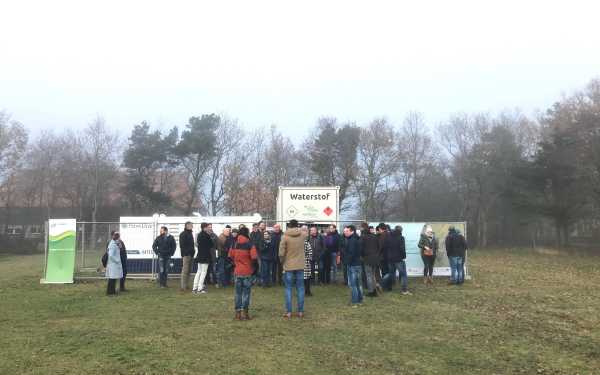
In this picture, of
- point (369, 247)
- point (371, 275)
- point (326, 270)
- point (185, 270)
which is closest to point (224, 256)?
point (185, 270)

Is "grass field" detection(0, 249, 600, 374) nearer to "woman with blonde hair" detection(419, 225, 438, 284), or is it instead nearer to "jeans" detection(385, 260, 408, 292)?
"jeans" detection(385, 260, 408, 292)

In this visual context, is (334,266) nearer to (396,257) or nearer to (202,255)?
(396,257)

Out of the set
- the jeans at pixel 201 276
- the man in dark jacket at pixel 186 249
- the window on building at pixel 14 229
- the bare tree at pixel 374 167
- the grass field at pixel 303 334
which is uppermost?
the bare tree at pixel 374 167

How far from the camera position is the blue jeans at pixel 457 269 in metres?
14.2

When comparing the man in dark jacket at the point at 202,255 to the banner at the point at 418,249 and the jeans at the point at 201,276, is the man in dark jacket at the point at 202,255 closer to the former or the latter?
the jeans at the point at 201,276

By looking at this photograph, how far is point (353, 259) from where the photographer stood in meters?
10.3

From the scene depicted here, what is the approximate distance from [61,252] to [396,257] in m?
10.3

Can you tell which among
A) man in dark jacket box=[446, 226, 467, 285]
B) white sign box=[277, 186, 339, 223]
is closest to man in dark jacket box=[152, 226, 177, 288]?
white sign box=[277, 186, 339, 223]

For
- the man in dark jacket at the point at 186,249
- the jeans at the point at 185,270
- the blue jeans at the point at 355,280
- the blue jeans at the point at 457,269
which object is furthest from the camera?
the blue jeans at the point at 457,269

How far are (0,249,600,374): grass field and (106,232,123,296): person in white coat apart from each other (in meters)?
0.43

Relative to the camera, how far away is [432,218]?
5306 cm


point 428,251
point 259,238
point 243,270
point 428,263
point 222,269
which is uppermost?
point 259,238

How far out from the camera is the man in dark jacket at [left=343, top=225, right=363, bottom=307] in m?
10.3

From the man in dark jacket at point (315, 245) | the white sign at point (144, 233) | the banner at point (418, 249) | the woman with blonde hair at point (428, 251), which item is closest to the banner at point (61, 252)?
the white sign at point (144, 233)
